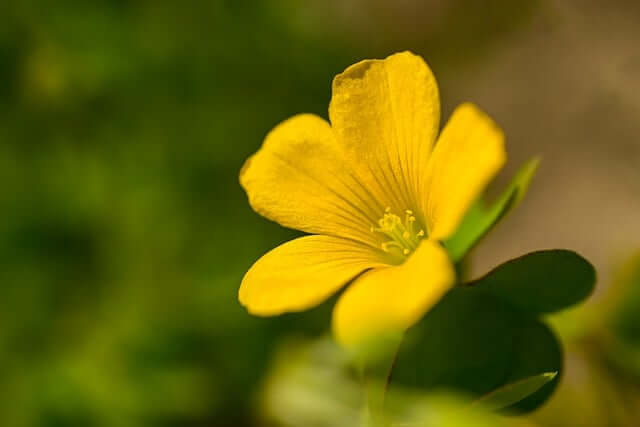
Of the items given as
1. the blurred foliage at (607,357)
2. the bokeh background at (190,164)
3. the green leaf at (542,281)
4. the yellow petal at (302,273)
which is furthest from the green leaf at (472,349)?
the bokeh background at (190,164)

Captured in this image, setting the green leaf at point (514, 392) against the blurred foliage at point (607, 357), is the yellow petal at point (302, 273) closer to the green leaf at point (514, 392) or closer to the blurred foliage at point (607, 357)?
the green leaf at point (514, 392)

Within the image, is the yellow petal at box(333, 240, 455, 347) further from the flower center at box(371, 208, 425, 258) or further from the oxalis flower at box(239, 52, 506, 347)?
the flower center at box(371, 208, 425, 258)

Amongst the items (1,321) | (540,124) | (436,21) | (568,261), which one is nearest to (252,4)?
(436,21)

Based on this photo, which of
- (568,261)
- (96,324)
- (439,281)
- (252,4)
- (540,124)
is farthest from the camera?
(540,124)

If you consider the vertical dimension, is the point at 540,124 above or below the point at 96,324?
above

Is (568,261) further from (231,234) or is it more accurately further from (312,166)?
(231,234)

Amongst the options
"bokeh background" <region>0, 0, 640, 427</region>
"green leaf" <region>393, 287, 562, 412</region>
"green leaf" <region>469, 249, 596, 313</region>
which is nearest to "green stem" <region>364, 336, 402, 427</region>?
"green leaf" <region>393, 287, 562, 412</region>
